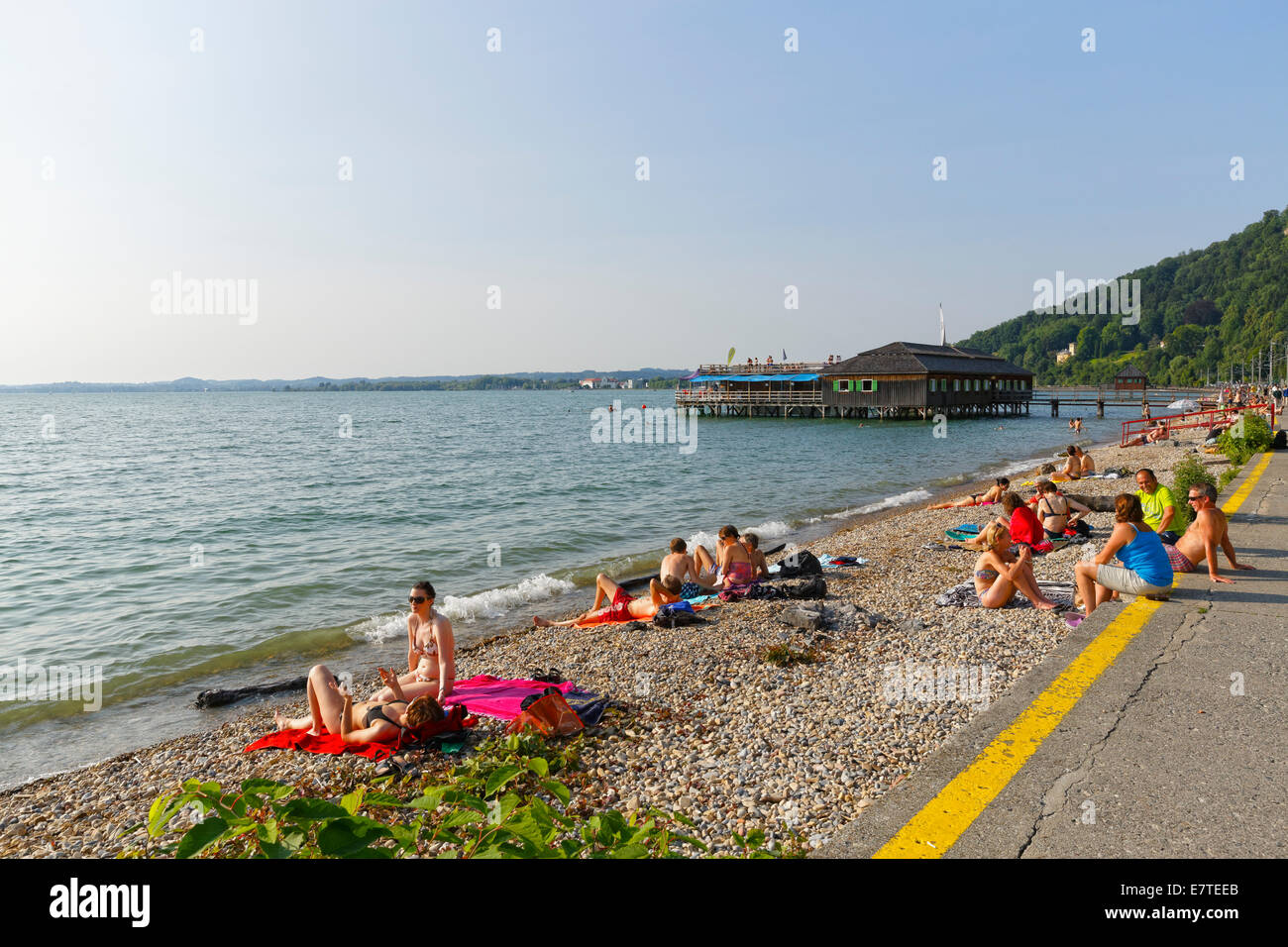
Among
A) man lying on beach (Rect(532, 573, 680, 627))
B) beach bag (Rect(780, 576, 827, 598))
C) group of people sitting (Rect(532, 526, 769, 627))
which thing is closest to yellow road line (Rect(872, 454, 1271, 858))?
beach bag (Rect(780, 576, 827, 598))

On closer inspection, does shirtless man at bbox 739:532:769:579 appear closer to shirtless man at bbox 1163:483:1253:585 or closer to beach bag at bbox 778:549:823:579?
beach bag at bbox 778:549:823:579

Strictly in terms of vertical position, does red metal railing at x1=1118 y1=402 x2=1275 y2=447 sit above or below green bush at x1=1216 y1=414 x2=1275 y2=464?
above

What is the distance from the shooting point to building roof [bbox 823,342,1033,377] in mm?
66562

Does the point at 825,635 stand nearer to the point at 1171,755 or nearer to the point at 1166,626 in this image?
the point at 1166,626

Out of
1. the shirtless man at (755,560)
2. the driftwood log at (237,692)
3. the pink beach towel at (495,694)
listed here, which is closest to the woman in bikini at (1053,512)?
the shirtless man at (755,560)

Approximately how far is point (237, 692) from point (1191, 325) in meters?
188

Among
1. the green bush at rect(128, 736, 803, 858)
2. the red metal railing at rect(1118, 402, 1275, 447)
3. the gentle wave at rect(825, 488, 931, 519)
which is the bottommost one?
the gentle wave at rect(825, 488, 931, 519)

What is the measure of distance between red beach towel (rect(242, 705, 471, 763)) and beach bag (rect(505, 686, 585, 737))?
544 mm

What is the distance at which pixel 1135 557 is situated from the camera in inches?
295

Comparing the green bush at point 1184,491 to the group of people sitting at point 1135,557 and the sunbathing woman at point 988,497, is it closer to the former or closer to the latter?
the group of people sitting at point 1135,557

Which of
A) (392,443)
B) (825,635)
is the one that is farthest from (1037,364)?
(825,635)

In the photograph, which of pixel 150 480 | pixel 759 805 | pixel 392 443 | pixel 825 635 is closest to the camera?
pixel 759 805
